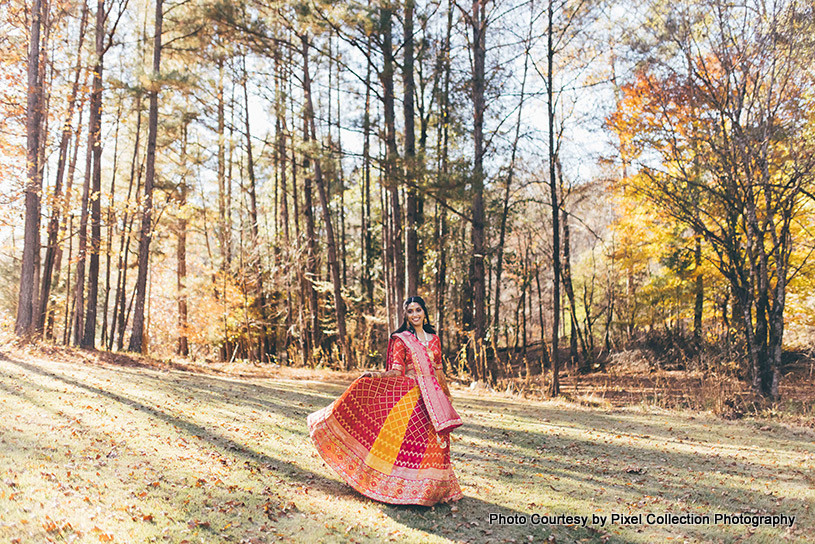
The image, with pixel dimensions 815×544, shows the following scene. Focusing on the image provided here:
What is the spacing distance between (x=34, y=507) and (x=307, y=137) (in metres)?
14.0

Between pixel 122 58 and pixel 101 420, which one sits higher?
pixel 122 58

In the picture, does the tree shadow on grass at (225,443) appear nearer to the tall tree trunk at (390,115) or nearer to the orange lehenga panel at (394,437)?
the orange lehenga panel at (394,437)

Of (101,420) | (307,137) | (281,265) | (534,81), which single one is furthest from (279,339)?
(101,420)

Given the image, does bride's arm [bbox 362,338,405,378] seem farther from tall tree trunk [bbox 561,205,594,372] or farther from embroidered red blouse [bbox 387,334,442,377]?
tall tree trunk [bbox 561,205,594,372]

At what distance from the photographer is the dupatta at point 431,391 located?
435 cm

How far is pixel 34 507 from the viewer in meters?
→ 3.49

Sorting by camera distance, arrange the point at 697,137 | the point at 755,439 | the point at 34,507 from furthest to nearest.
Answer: the point at 697,137 < the point at 755,439 < the point at 34,507

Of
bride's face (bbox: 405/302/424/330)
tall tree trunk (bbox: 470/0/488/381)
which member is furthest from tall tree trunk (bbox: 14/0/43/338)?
bride's face (bbox: 405/302/424/330)

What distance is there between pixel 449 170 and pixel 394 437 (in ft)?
25.1

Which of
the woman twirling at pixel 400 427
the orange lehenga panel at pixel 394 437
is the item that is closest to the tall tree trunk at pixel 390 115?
the woman twirling at pixel 400 427

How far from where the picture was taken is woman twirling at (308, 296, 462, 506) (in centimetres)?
434

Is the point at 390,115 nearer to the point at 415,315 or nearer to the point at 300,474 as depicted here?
the point at 415,315

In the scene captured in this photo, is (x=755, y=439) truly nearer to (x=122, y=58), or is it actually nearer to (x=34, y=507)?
(x=34, y=507)

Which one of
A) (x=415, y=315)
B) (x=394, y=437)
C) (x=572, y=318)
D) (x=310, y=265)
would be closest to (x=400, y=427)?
(x=394, y=437)
